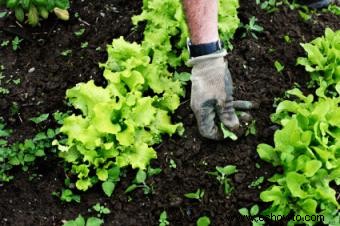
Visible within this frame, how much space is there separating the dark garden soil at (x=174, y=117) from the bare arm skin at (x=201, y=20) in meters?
0.52

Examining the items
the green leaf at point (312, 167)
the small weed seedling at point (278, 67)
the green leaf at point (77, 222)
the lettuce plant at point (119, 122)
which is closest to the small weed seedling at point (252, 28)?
the small weed seedling at point (278, 67)

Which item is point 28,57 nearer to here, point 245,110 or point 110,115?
point 110,115

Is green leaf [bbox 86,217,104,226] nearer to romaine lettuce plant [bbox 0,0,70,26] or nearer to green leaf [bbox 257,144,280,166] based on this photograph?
green leaf [bbox 257,144,280,166]

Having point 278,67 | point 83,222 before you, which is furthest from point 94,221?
point 278,67

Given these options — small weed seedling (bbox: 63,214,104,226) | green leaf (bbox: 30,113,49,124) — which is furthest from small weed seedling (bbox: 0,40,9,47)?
small weed seedling (bbox: 63,214,104,226)

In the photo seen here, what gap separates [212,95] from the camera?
3.21m

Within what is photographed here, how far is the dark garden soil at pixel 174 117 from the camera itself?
3.10m

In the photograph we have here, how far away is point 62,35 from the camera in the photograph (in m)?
4.18

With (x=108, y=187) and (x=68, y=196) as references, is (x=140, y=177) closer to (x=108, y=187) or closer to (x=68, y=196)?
(x=108, y=187)

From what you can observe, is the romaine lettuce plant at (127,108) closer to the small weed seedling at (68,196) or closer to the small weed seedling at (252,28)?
the small weed seedling at (68,196)

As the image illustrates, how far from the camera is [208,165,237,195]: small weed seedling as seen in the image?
312 cm

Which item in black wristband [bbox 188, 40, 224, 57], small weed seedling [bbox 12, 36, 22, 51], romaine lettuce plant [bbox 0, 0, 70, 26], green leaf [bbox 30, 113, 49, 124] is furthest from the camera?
small weed seedling [bbox 12, 36, 22, 51]

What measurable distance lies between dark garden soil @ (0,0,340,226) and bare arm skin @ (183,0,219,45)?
1.71 ft

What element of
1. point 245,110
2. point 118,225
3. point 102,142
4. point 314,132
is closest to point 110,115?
point 102,142
